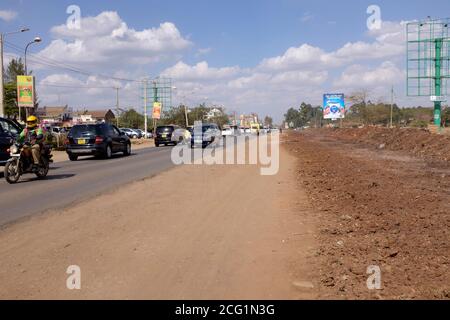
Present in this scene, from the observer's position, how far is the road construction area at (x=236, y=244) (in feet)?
15.1

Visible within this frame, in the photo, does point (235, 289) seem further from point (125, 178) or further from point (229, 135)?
point (229, 135)

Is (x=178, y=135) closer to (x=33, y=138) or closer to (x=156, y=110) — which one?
(x=33, y=138)

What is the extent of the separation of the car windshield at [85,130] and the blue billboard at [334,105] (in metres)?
43.3

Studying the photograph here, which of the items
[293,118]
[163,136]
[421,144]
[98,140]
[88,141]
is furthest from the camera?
[293,118]

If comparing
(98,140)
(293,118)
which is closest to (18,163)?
(98,140)

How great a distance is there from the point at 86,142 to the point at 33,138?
838 cm

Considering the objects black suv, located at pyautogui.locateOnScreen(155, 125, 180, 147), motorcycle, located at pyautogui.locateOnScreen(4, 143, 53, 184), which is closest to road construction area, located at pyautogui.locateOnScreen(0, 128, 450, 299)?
motorcycle, located at pyautogui.locateOnScreen(4, 143, 53, 184)

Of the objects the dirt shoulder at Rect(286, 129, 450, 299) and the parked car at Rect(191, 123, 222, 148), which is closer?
the dirt shoulder at Rect(286, 129, 450, 299)

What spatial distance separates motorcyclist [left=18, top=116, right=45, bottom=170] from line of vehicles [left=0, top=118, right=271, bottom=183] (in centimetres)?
16

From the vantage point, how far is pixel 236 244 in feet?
20.5

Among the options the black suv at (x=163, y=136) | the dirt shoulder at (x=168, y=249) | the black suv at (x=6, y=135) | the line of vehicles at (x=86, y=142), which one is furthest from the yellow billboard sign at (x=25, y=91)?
the dirt shoulder at (x=168, y=249)

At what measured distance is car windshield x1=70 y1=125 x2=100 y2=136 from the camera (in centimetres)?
2181

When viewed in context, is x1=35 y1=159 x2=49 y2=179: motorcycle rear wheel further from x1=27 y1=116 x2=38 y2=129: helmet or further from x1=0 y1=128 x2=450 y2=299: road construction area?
x1=0 y1=128 x2=450 y2=299: road construction area
